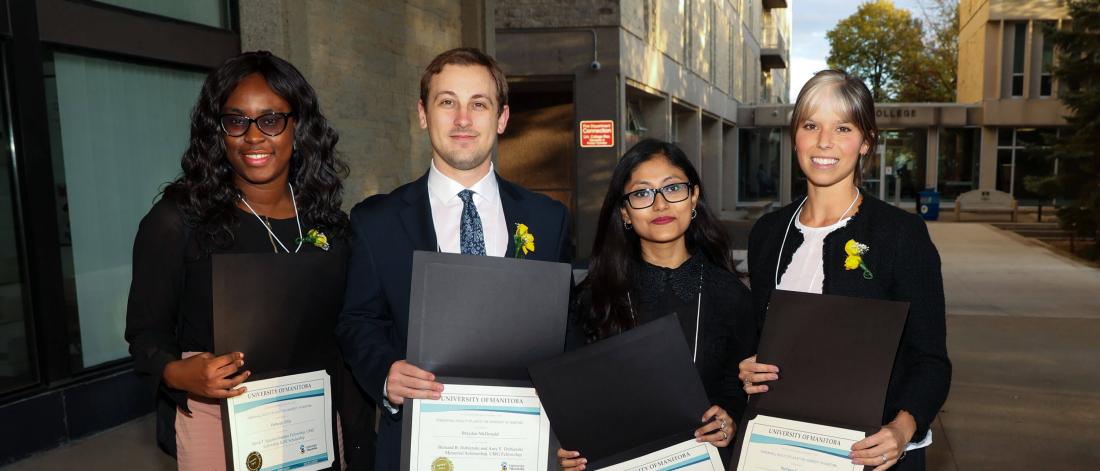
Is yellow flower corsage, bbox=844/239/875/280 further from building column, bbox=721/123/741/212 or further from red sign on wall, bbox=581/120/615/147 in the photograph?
building column, bbox=721/123/741/212

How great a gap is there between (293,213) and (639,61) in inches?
581

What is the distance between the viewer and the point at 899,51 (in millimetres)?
47031

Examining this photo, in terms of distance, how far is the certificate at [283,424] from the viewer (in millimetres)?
2094

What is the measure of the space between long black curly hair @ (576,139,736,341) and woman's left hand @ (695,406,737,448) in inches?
20.5

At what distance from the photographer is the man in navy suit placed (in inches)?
91.5

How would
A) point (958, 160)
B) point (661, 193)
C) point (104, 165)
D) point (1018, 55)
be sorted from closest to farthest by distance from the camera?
point (661, 193)
point (104, 165)
point (1018, 55)
point (958, 160)

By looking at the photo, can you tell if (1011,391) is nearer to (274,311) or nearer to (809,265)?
(809,265)

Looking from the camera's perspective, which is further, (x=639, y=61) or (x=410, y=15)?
(x=639, y=61)

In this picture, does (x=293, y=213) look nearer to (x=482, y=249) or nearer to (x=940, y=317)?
(x=482, y=249)

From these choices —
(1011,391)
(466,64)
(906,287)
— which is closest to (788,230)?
(906,287)

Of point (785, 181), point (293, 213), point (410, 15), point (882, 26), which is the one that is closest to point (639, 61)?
point (410, 15)

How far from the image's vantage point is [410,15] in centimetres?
778

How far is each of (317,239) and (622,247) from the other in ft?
3.31

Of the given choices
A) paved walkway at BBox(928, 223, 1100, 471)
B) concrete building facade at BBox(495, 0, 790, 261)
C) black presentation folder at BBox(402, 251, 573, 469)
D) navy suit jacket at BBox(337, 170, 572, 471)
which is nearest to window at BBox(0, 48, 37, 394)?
navy suit jacket at BBox(337, 170, 572, 471)
